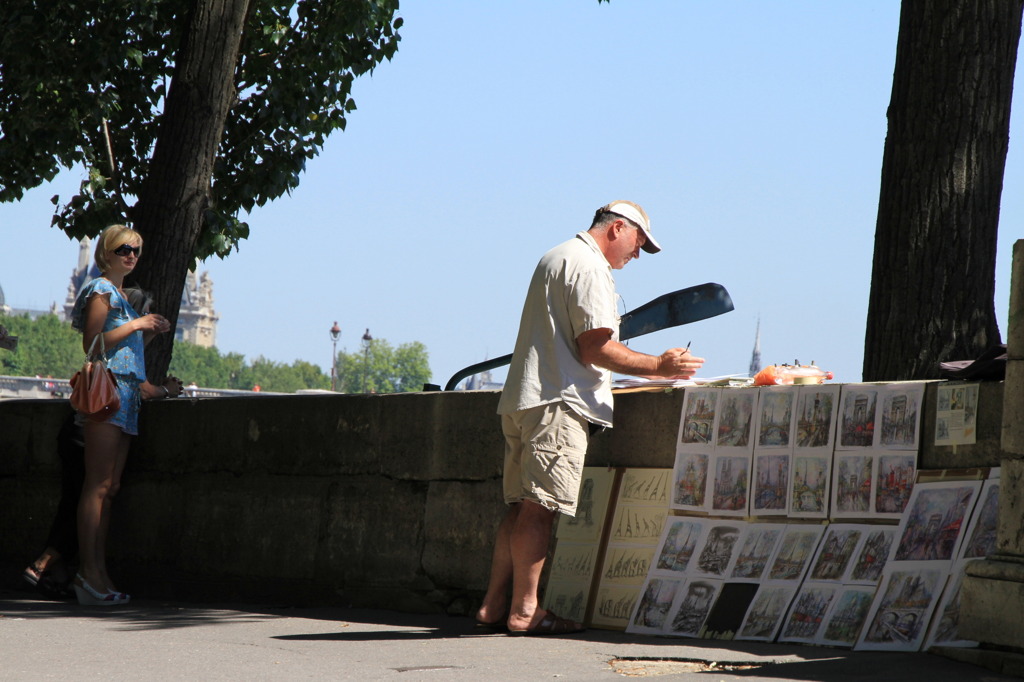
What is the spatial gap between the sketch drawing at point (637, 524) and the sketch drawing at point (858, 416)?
0.84m

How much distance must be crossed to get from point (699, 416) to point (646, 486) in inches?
15.1

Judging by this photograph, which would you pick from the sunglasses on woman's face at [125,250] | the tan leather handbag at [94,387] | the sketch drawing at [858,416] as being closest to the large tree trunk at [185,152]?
the sunglasses on woman's face at [125,250]

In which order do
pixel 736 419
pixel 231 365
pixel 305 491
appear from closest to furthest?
pixel 736 419, pixel 305 491, pixel 231 365

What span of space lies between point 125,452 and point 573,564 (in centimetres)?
256

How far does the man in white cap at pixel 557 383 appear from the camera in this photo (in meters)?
4.93

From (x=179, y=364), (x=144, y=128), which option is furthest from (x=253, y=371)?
(x=144, y=128)

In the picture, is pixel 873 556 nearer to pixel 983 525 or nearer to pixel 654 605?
pixel 983 525

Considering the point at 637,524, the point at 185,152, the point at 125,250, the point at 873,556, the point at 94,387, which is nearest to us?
the point at 873,556

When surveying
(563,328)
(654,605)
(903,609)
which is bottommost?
(654,605)

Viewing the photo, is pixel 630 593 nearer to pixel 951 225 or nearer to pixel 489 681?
pixel 489 681

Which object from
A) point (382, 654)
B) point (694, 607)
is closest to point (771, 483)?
point (694, 607)

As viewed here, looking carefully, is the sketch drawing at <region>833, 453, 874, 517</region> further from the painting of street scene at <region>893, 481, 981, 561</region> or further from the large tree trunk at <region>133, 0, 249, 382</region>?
the large tree trunk at <region>133, 0, 249, 382</region>

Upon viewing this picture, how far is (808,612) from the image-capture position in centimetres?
463

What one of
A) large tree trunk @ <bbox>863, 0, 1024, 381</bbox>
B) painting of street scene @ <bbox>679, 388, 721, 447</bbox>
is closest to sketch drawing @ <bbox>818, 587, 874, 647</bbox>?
painting of street scene @ <bbox>679, 388, 721, 447</bbox>
